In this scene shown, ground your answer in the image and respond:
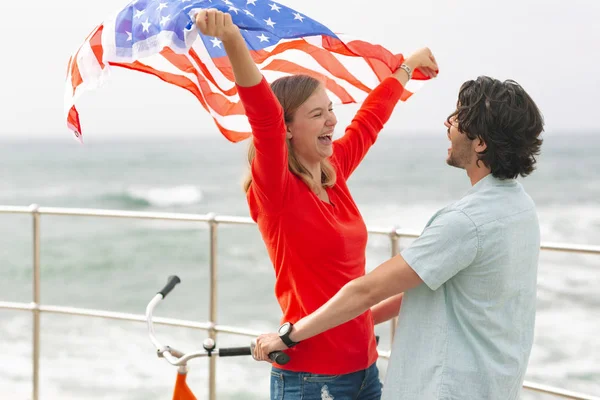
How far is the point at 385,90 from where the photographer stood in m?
2.36

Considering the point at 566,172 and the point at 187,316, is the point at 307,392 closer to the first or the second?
the point at 187,316

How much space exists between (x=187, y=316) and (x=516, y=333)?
38.4 feet

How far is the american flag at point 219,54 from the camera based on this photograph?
6.14 feet

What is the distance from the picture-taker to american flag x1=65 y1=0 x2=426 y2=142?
187cm

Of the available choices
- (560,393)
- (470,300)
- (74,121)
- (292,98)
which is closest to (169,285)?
(74,121)

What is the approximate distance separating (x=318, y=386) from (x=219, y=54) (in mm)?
928

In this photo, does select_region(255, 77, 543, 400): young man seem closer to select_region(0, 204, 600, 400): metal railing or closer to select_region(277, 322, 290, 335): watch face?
select_region(277, 322, 290, 335): watch face

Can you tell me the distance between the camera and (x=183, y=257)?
650 inches

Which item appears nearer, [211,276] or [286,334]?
[286,334]

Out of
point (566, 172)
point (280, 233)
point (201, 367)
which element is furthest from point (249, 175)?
point (566, 172)

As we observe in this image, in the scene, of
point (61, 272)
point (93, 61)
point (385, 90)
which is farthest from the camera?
point (61, 272)

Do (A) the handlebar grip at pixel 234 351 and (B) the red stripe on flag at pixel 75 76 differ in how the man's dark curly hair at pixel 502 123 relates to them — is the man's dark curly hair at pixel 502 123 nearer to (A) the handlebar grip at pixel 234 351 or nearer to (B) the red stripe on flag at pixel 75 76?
(A) the handlebar grip at pixel 234 351

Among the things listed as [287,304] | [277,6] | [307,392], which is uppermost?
[277,6]

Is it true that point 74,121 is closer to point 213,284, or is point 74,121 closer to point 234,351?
point 234,351
